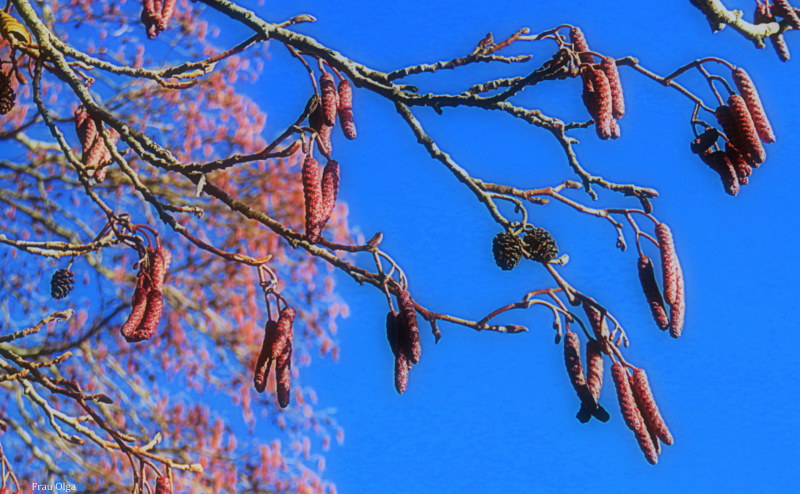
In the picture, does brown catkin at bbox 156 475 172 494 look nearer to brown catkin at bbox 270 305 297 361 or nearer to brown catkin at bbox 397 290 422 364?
brown catkin at bbox 270 305 297 361

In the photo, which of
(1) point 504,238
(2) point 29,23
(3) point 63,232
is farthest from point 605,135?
(3) point 63,232

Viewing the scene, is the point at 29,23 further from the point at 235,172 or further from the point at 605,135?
the point at 235,172

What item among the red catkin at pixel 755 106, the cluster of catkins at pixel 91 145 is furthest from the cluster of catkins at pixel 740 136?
the cluster of catkins at pixel 91 145

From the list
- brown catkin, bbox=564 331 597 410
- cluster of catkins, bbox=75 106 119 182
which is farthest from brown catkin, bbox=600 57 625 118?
cluster of catkins, bbox=75 106 119 182

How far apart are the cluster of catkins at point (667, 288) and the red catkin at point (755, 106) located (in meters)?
0.28

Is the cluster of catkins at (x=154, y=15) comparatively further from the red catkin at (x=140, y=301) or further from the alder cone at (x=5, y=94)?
the red catkin at (x=140, y=301)

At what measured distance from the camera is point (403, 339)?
71.5 inches

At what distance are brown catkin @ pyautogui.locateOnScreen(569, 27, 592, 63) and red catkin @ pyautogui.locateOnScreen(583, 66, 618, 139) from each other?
5cm

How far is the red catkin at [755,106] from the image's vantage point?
72.8 inches

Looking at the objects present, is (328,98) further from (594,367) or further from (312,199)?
(594,367)

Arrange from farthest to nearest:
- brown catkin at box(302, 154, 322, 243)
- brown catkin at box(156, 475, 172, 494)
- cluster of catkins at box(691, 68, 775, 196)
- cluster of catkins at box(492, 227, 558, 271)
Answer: brown catkin at box(156, 475, 172, 494) → cluster of catkins at box(492, 227, 558, 271) → cluster of catkins at box(691, 68, 775, 196) → brown catkin at box(302, 154, 322, 243)

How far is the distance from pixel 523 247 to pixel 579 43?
1.48 feet

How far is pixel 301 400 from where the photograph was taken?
791cm

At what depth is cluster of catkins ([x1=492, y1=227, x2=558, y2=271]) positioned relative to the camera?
1.96m
